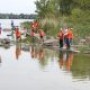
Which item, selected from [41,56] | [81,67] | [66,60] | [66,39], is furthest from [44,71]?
[66,39]

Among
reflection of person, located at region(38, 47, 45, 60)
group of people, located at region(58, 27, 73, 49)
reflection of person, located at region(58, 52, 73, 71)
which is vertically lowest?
reflection of person, located at region(38, 47, 45, 60)

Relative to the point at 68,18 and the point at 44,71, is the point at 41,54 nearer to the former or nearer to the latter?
the point at 44,71

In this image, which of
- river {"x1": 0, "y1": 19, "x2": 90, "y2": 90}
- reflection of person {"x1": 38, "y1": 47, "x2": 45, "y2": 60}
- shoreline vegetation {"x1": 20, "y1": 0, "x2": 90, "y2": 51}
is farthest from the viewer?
shoreline vegetation {"x1": 20, "y1": 0, "x2": 90, "y2": 51}

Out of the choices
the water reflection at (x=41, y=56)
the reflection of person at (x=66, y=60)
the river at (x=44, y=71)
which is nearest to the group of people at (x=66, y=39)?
the water reflection at (x=41, y=56)

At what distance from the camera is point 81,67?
24234 millimetres

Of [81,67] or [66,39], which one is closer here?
[81,67]

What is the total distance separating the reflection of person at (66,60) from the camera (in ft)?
81.0

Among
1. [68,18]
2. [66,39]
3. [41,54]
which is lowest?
[41,54]

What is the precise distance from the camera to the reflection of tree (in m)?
21.5

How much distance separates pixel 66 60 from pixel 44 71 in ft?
15.4

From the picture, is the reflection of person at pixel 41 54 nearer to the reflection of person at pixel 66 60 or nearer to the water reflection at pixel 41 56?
the water reflection at pixel 41 56

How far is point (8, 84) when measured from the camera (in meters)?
19.1

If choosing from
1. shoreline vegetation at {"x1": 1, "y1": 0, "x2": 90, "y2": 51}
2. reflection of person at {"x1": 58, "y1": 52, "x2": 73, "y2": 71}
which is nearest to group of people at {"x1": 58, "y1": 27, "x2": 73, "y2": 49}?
shoreline vegetation at {"x1": 1, "y1": 0, "x2": 90, "y2": 51}

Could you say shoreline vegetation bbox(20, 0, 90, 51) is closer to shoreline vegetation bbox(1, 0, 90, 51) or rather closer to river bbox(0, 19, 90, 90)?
shoreline vegetation bbox(1, 0, 90, 51)
